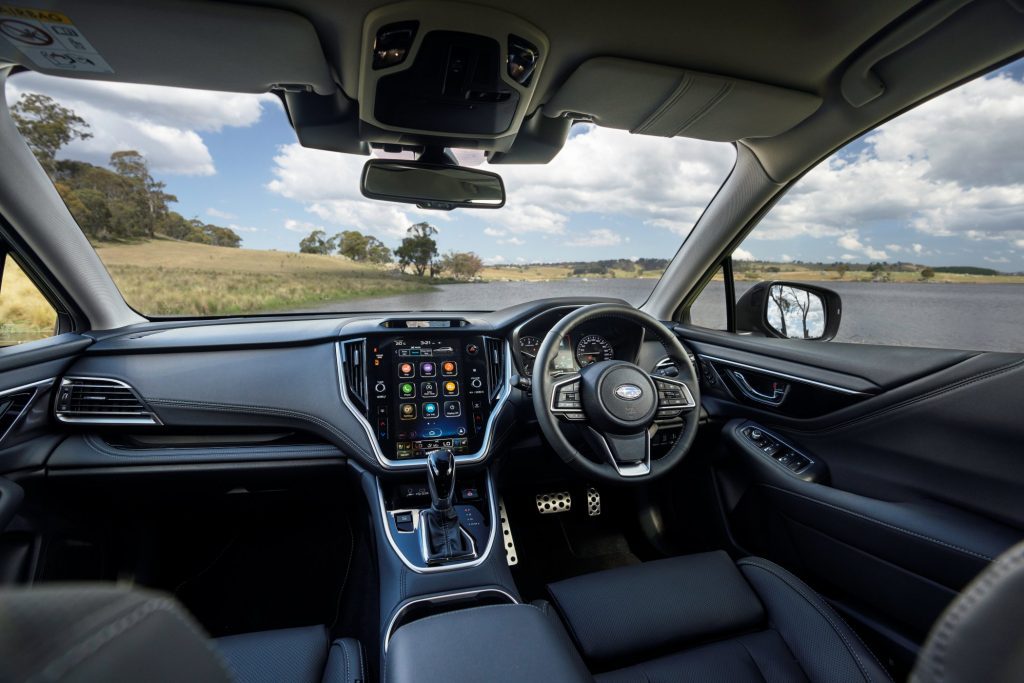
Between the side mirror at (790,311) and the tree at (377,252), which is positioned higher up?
the tree at (377,252)

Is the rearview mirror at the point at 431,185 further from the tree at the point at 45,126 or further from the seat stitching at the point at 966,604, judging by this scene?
the seat stitching at the point at 966,604

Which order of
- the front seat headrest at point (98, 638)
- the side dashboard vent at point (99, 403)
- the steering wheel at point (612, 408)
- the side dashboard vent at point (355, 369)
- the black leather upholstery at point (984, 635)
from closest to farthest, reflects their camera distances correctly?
1. the front seat headrest at point (98, 638)
2. the black leather upholstery at point (984, 635)
3. the steering wheel at point (612, 408)
4. the side dashboard vent at point (99, 403)
5. the side dashboard vent at point (355, 369)

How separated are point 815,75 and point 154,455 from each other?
3389mm

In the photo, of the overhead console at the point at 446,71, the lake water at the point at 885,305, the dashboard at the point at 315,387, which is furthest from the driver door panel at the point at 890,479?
the overhead console at the point at 446,71

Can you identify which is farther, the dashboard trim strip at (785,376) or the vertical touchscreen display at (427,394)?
the vertical touchscreen display at (427,394)

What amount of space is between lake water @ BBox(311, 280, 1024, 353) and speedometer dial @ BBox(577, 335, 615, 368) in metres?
0.35

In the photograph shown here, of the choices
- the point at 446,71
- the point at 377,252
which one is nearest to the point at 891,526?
the point at 446,71

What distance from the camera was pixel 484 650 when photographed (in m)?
1.37

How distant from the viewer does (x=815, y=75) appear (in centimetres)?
211

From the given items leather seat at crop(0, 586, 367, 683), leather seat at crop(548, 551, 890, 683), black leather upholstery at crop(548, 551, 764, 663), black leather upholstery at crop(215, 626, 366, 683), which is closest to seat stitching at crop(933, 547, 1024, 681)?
leather seat at crop(0, 586, 367, 683)

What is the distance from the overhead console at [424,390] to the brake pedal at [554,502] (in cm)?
82

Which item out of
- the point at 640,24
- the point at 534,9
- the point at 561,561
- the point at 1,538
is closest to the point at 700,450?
the point at 561,561

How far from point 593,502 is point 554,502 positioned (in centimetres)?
26

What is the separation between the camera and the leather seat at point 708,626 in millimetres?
1525
